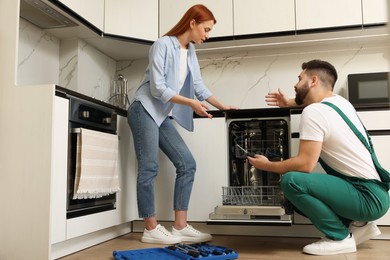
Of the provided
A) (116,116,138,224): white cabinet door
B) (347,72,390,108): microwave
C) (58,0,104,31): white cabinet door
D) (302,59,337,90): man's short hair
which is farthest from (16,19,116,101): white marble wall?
(347,72,390,108): microwave

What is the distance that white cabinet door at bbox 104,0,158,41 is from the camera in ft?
9.73

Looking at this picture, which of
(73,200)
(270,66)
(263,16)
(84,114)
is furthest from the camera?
(270,66)

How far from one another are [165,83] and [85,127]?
0.53 meters

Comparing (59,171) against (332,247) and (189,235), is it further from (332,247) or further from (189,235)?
(332,247)

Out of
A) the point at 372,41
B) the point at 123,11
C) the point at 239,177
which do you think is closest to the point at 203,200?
the point at 239,177

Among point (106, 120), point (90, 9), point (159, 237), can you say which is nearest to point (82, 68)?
point (90, 9)

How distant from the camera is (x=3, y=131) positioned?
6.49 feet

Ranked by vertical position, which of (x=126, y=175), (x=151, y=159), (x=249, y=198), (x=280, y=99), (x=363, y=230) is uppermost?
(x=280, y=99)

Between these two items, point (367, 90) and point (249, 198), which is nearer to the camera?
point (249, 198)

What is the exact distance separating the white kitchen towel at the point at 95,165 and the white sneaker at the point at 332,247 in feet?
3.77

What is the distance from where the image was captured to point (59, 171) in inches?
76.7

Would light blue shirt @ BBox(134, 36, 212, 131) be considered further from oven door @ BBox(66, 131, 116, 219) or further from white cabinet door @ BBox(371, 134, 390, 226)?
white cabinet door @ BBox(371, 134, 390, 226)

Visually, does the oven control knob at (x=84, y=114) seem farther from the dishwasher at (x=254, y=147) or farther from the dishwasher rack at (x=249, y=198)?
the dishwasher at (x=254, y=147)

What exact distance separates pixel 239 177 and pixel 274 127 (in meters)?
0.42
